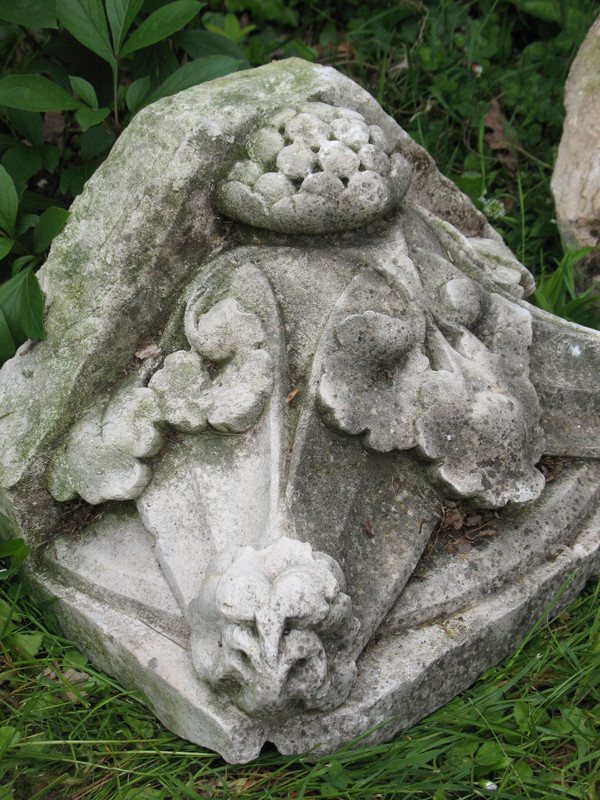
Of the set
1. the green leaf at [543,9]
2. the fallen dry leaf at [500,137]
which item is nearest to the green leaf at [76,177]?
the fallen dry leaf at [500,137]

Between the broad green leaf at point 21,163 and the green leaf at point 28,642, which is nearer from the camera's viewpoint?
the green leaf at point 28,642

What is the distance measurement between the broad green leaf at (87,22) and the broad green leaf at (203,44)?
56 cm

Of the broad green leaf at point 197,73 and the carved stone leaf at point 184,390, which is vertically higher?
the broad green leaf at point 197,73

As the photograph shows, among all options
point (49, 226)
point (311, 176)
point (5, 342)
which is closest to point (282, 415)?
point (311, 176)

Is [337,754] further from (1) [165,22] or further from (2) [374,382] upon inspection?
(1) [165,22]

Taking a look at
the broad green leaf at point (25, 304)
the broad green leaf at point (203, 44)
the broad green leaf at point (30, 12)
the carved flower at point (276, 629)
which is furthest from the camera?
the broad green leaf at point (203, 44)

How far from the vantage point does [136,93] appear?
2838 millimetres

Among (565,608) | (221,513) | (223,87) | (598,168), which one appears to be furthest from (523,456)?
(598,168)

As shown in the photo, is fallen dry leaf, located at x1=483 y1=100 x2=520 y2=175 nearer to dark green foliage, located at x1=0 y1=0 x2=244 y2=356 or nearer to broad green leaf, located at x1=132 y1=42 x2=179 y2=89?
dark green foliage, located at x1=0 y1=0 x2=244 y2=356

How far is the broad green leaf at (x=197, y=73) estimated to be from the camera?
2.73 metres

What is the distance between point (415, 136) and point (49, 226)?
205cm

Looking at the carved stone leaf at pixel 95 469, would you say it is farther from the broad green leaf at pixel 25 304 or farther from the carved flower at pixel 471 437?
the carved flower at pixel 471 437

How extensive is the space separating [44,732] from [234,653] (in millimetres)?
692

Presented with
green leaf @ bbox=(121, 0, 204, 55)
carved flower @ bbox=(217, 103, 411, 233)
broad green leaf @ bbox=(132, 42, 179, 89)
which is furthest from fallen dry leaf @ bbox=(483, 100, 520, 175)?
carved flower @ bbox=(217, 103, 411, 233)
